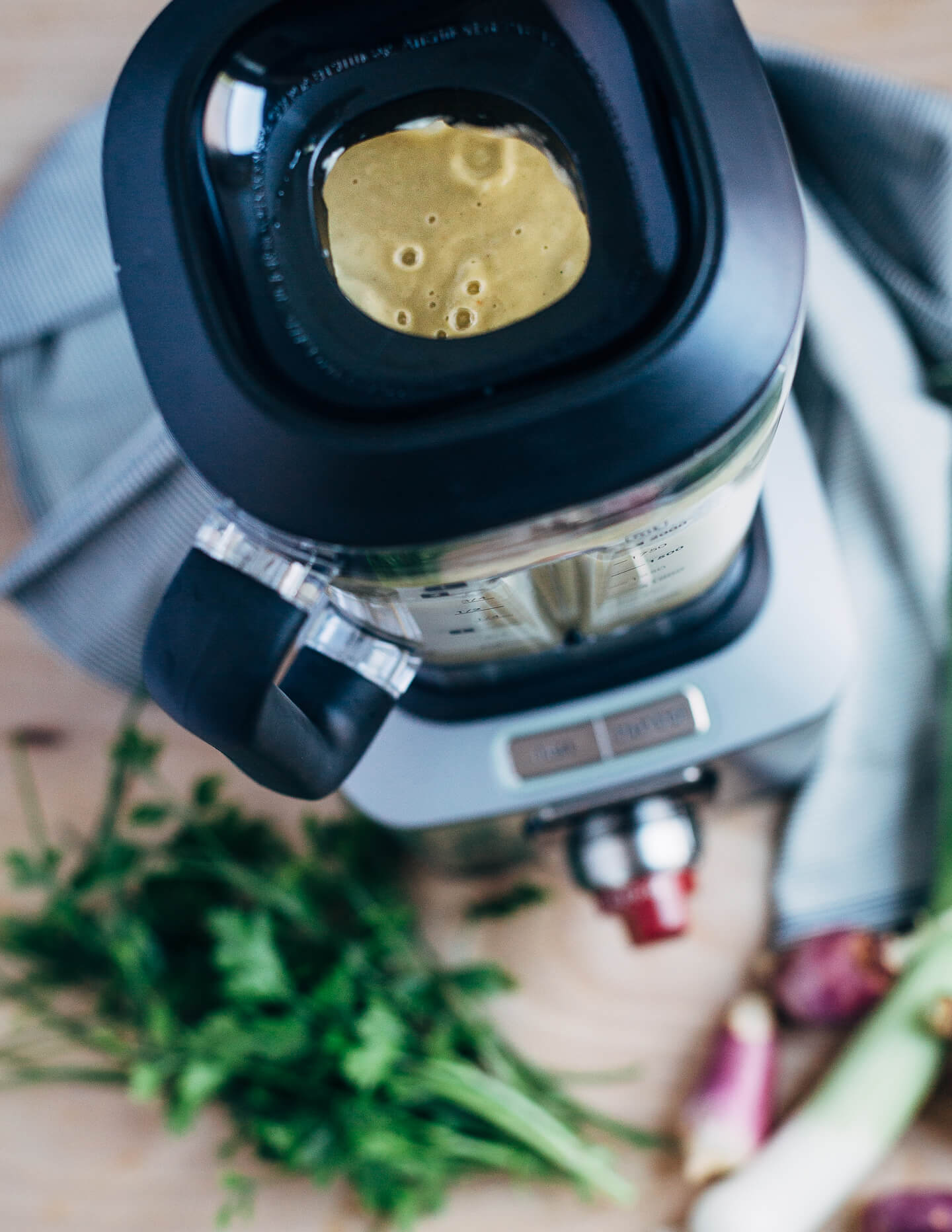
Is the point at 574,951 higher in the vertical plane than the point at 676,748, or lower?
lower

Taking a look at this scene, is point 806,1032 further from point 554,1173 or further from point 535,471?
point 535,471

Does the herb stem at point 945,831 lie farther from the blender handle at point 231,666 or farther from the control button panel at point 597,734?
the blender handle at point 231,666

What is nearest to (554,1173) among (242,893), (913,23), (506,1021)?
(506,1021)

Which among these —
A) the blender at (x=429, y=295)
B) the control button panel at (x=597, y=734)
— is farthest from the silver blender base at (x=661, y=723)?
the blender at (x=429, y=295)

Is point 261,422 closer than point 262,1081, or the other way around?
point 261,422

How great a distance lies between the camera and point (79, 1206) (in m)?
0.63

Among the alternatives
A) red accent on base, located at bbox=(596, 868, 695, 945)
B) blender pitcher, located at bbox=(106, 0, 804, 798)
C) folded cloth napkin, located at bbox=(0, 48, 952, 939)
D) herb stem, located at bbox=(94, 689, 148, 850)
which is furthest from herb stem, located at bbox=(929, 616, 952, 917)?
herb stem, located at bbox=(94, 689, 148, 850)

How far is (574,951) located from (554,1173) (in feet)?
0.40

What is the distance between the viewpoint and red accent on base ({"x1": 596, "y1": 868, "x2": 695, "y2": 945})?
1.67ft

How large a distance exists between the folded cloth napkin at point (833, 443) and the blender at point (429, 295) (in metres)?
0.32

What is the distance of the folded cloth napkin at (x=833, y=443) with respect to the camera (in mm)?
589

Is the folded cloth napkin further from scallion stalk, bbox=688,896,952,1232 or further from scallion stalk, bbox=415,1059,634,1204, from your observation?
scallion stalk, bbox=415,1059,634,1204

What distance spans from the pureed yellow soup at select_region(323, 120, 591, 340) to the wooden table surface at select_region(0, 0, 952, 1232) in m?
0.40

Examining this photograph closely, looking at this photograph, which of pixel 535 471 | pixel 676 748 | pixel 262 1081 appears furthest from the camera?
pixel 262 1081
